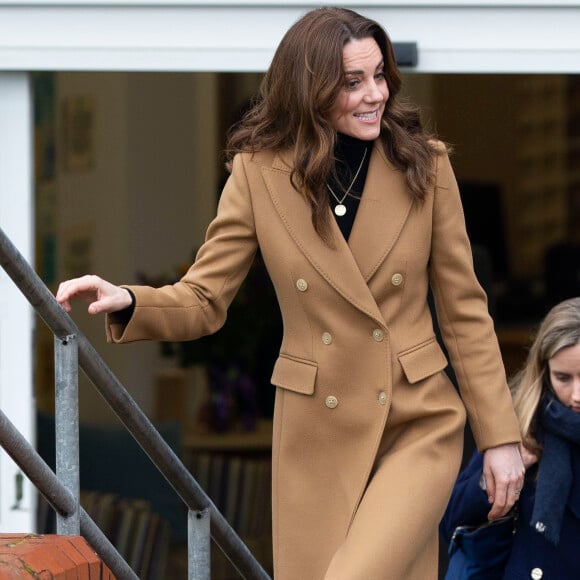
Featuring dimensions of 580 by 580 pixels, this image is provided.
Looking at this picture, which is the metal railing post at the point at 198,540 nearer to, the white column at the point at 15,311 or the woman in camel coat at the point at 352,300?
the woman in camel coat at the point at 352,300

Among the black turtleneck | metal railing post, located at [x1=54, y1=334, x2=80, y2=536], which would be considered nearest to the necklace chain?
the black turtleneck

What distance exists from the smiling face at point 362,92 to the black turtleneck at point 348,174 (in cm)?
6

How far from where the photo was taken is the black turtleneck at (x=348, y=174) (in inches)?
114

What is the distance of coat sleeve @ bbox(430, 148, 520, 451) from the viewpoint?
2.92 m

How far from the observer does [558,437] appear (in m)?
3.30

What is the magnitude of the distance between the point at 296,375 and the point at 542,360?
705mm

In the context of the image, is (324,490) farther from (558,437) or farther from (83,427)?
(83,427)

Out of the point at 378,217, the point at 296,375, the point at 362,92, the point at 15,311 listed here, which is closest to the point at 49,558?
the point at 296,375

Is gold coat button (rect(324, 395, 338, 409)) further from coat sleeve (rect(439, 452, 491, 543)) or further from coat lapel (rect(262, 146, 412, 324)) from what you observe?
coat sleeve (rect(439, 452, 491, 543))

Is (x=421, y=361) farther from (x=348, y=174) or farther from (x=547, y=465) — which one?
(x=547, y=465)

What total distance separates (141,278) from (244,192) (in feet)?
13.4

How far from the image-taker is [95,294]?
270 cm

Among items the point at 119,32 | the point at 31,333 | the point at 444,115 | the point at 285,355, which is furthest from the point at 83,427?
the point at 285,355

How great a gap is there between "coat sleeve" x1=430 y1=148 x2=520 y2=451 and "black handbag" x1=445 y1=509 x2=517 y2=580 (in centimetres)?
43
